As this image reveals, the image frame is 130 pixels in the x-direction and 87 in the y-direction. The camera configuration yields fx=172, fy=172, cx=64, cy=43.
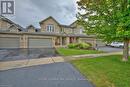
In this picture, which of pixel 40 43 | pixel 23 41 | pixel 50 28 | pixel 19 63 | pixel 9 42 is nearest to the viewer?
pixel 19 63

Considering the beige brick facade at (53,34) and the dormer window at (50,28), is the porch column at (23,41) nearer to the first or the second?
the beige brick facade at (53,34)

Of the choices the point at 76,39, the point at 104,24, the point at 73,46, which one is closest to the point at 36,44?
the point at 73,46

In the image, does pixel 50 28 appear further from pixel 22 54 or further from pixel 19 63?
pixel 19 63

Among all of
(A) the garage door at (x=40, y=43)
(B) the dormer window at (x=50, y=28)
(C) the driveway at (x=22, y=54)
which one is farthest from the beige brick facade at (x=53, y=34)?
(C) the driveway at (x=22, y=54)

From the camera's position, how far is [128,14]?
14102 millimetres

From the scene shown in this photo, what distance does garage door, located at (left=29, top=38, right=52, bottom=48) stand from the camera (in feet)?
117

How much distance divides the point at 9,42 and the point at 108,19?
24.2 metres

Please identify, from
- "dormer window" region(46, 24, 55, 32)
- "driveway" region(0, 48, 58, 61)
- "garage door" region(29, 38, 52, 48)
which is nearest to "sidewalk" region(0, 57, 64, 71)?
"driveway" region(0, 48, 58, 61)

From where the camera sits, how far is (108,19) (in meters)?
15.4

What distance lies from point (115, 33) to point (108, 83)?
7.67m

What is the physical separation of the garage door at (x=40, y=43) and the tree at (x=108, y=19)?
19883 mm

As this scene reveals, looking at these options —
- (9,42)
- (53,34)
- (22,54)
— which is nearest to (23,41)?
(9,42)

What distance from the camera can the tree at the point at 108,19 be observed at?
1393 centimetres

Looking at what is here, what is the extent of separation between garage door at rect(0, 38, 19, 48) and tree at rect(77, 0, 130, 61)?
20599 mm
